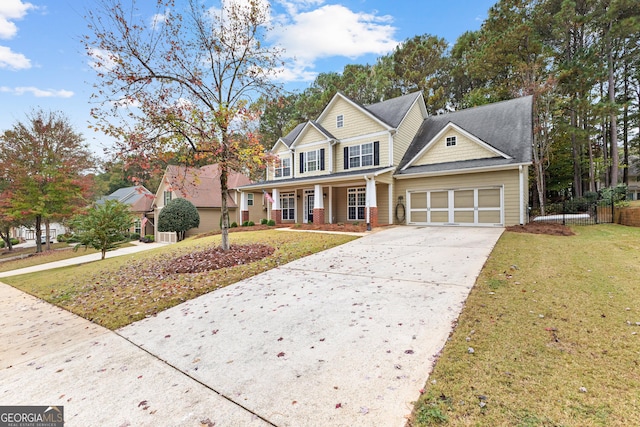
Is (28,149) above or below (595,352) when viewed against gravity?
above

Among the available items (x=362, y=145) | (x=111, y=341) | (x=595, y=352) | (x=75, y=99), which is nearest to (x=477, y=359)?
(x=595, y=352)

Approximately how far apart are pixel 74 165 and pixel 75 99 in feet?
59.5

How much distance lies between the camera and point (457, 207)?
1402 centimetres

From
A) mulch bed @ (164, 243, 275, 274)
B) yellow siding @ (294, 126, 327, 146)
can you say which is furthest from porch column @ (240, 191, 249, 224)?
mulch bed @ (164, 243, 275, 274)

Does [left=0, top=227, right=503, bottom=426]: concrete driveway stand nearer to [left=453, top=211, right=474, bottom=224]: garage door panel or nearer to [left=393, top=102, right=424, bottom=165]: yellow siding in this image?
[left=453, top=211, right=474, bottom=224]: garage door panel

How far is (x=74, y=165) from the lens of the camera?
20.5 meters

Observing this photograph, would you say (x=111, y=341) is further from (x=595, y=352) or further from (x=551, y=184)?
(x=551, y=184)

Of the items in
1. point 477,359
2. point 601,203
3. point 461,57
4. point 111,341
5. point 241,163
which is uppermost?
point 461,57

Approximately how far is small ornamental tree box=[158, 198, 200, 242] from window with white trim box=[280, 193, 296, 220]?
7152 millimetres

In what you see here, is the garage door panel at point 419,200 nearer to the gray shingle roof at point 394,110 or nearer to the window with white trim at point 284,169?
the gray shingle roof at point 394,110

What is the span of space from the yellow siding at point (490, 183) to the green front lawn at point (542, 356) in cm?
777

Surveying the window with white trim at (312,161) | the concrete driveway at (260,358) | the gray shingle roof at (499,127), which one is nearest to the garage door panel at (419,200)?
the gray shingle roof at (499,127)

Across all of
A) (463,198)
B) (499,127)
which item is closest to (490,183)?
(463,198)

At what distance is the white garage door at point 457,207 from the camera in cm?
1312
